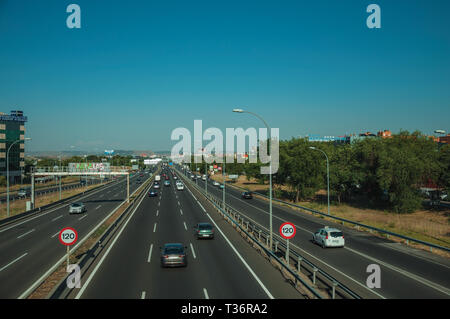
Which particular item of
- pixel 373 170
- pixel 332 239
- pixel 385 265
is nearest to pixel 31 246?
pixel 332 239

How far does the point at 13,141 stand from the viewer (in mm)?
103562

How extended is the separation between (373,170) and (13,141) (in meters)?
104

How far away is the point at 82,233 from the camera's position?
2673 centimetres

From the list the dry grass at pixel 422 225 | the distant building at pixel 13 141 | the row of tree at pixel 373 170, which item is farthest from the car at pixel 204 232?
the distant building at pixel 13 141

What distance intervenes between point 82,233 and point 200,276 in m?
15.6

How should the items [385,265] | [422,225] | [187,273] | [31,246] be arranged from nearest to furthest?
1. [187,273]
2. [385,265]
3. [31,246]
4. [422,225]

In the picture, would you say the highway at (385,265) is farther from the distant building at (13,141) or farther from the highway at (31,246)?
the distant building at (13,141)

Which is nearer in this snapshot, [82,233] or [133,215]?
[82,233]

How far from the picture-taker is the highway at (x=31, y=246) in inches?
586

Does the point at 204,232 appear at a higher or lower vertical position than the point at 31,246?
higher

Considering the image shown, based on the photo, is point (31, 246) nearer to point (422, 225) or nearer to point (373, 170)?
Result: point (422, 225)
